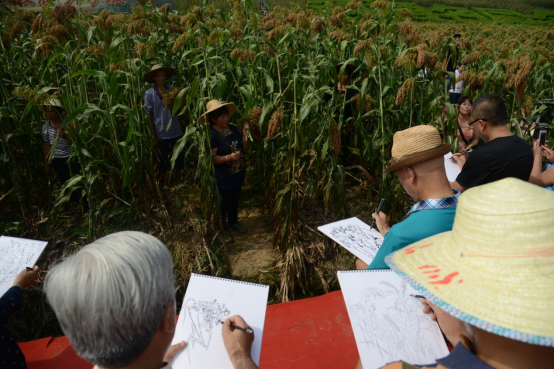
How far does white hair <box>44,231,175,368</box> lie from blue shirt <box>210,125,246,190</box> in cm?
245

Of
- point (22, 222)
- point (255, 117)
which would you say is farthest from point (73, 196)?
point (255, 117)

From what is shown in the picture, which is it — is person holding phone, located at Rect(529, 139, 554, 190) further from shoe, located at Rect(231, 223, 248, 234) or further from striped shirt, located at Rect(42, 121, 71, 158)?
striped shirt, located at Rect(42, 121, 71, 158)

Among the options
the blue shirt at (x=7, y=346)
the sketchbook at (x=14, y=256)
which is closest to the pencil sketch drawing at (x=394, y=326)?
the blue shirt at (x=7, y=346)

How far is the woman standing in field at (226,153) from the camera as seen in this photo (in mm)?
3328

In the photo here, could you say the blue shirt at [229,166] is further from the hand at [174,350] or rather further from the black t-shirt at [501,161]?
the hand at [174,350]

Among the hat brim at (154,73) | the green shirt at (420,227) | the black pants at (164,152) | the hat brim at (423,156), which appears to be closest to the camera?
the green shirt at (420,227)

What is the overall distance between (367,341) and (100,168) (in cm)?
314

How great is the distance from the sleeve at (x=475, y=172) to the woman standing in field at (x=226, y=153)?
187 centimetres

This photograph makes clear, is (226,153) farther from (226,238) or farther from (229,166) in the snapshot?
(226,238)

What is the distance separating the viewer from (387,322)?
66.6 inches

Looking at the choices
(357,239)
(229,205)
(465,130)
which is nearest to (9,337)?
(357,239)

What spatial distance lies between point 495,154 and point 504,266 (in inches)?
73.2

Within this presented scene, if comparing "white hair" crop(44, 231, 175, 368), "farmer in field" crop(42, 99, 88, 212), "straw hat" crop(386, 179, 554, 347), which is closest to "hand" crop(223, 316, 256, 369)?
"white hair" crop(44, 231, 175, 368)

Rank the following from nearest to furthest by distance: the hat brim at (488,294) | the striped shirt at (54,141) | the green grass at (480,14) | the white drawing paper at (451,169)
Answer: the hat brim at (488,294) < the white drawing paper at (451,169) < the striped shirt at (54,141) < the green grass at (480,14)
